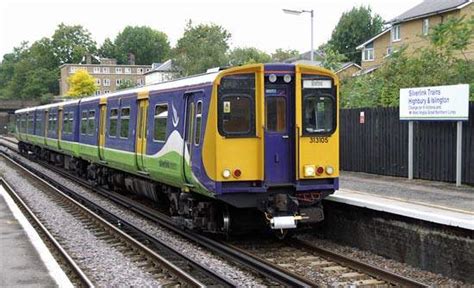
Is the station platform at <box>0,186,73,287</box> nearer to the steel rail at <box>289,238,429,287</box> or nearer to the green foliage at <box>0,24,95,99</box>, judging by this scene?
the steel rail at <box>289,238,429,287</box>

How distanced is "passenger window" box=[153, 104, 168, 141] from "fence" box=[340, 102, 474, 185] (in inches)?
280

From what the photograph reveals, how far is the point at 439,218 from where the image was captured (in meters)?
8.77

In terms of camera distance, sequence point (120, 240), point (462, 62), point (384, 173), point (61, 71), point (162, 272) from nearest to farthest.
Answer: point (162, 272) < point (120, 240) < point (384, 173) < point (462, 62) < point (61, 71)

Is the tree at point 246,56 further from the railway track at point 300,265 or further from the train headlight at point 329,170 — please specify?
the train headlight at point 329,170

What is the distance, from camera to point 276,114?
10.4m

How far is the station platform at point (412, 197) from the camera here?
9375mm

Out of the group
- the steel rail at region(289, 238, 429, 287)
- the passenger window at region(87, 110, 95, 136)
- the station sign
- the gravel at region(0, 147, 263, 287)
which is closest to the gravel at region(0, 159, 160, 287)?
the gravel at region(0, 147, 263, 287)

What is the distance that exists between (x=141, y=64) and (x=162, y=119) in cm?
12653

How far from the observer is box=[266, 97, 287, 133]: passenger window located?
1032 cm

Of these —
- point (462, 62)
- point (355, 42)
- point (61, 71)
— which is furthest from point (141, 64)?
point (462, 62)

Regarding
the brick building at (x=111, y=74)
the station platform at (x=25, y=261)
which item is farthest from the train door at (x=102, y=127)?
the brick building at (x=111, y=74)

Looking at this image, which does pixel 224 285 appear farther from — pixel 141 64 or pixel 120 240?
pixel 141 64

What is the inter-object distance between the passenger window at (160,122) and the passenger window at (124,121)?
7.17 ft

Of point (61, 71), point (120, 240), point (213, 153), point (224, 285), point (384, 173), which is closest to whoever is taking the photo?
point (224, 285)
